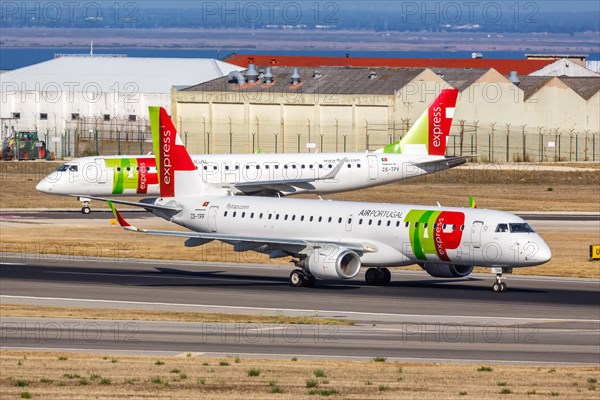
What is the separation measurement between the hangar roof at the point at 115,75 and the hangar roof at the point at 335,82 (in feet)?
25.0

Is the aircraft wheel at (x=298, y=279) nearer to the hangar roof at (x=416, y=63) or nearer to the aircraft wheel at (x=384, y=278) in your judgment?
the aircraft wheel at (x=384, y=278)

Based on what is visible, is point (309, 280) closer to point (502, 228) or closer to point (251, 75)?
point (502, 228)

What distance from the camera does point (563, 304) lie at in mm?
50281

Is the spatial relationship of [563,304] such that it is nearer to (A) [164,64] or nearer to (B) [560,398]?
(B) [560,398]

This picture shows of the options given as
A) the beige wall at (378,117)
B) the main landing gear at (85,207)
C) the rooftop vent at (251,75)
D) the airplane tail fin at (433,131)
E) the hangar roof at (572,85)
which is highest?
the rooftop vent at (251,75)

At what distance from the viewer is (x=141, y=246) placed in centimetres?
7031

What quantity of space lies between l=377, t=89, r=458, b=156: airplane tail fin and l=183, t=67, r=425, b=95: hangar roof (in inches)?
1457

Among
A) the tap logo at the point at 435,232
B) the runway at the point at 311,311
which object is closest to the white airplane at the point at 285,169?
the runway at the point at 311,311

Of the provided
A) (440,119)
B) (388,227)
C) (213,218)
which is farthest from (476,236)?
(440,119)

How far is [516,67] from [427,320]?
409 feet

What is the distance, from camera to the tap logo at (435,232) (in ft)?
170

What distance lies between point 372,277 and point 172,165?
1173 centimetres

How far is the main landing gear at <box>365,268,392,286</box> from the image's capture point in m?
55.9

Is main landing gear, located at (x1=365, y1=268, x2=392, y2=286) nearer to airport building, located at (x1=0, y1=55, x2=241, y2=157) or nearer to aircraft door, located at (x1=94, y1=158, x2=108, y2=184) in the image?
aircraft door, located at (x1=94, y1=158, x2=108, y2=184)
